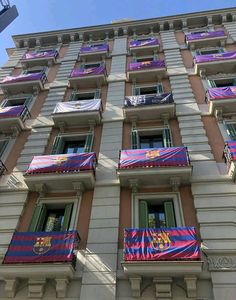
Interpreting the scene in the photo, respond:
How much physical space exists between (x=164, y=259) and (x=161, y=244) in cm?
56

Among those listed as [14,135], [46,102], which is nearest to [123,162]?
[14,135]

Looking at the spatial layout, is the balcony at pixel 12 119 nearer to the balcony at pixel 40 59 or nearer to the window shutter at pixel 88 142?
the window shutter at pixel 88 142

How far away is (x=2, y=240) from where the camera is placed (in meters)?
11.9

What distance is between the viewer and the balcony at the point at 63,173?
43.3 ft

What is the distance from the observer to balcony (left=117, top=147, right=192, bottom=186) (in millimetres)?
12742

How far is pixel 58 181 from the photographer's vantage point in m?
13.4

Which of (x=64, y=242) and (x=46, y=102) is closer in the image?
(x=64, y=242)

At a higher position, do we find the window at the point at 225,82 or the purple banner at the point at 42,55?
the purple banner at the point at 42,55

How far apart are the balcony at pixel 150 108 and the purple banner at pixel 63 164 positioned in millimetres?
3863

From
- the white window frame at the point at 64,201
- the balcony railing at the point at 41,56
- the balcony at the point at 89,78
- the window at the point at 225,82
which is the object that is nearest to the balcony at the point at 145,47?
the balcony at the point at 89,78

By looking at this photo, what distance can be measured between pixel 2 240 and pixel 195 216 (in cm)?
712

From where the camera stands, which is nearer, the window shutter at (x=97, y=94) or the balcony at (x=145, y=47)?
the window shutter at (x=97, y=94)

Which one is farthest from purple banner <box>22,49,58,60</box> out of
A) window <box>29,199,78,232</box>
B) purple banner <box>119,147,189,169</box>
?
window <box>29,199,78,232</box>

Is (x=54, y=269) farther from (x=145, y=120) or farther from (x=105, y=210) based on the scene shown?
(x=145, y=120)
